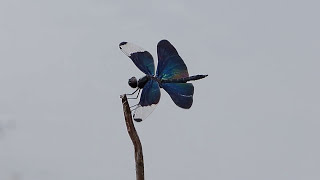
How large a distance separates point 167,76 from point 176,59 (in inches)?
10.3

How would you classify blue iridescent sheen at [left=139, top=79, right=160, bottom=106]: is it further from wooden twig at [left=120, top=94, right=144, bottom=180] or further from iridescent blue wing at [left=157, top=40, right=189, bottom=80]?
wooden twig at [left=120, top=94, right=144, bottom=180]

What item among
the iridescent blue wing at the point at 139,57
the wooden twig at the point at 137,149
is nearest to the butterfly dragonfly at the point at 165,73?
the iridescent blue wing at the point at 139,57

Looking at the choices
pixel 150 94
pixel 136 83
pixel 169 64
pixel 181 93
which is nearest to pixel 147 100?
pixel 150 94

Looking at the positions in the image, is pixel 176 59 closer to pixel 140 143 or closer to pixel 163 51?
pixel 163 51

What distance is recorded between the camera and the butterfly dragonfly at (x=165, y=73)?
14883mm

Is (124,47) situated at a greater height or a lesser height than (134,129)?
greater

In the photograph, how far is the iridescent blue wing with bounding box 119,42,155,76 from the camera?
49.1ft

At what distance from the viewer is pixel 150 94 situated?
1478 cm

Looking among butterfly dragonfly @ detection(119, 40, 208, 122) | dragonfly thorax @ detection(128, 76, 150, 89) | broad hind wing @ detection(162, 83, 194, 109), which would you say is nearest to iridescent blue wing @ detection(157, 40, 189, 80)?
butterfly dragonfly @ detection(119, 40, 208, 122)

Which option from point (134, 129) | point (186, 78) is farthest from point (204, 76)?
point (134, 129)

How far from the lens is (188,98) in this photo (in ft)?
48.9

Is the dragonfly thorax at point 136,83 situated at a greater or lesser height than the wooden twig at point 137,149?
greater

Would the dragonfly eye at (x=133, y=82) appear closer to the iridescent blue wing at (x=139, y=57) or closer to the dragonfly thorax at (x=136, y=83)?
the dragonfly thorax at (x=136, y=83)

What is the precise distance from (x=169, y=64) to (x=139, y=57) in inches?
16.4
